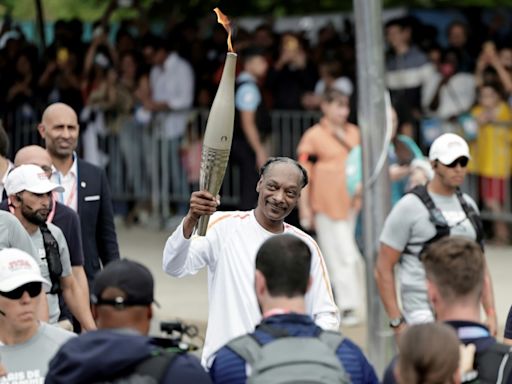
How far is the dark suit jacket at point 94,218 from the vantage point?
9992 mm

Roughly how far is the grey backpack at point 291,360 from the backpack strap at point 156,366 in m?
0.31

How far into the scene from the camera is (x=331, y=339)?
226 inches

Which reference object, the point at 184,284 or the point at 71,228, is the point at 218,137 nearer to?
the point at 71,228

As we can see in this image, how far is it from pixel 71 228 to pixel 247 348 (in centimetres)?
373

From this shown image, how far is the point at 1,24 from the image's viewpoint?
19719mm

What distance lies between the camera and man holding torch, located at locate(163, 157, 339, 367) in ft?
24.2

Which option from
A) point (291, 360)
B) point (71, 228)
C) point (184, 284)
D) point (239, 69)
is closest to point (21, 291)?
point (291, 360)

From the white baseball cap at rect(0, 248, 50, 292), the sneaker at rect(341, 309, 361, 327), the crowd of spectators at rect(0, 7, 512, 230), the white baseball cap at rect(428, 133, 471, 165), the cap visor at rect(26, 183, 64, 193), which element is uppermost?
the crowd of spectators at rect(0, 7, 512, 230)

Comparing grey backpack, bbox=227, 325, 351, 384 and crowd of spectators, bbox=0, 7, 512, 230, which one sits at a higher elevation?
crowd of spectators, bbox=0, 7, 512, 230

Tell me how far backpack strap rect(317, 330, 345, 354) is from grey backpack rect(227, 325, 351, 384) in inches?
1.0

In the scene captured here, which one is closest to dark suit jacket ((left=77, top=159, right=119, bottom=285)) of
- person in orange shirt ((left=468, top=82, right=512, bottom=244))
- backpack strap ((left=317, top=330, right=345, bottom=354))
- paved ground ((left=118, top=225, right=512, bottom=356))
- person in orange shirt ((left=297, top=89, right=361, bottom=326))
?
paved ground ((left=118, top=225, right=512, bottom=356))

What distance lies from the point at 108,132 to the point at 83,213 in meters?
9.82

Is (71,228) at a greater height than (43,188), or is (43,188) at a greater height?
(43,188)

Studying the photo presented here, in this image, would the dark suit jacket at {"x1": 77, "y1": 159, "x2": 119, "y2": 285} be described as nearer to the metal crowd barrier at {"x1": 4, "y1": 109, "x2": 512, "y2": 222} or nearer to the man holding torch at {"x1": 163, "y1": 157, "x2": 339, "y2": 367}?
the man holding torch at {"x1": 163, "y1": 157, "x2": 339, "y2": 367}
